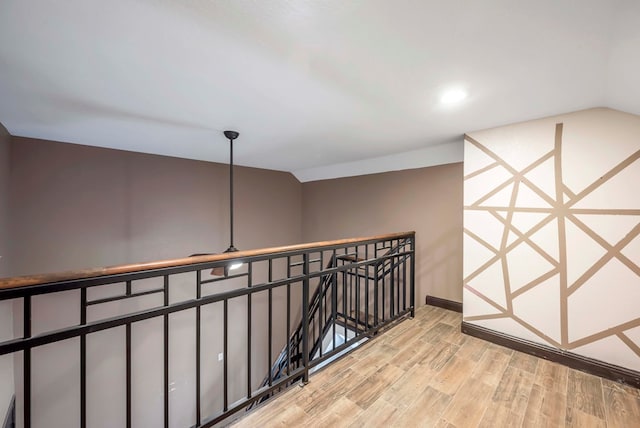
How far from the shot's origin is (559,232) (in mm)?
2082

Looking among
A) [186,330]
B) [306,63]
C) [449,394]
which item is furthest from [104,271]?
[186,330]

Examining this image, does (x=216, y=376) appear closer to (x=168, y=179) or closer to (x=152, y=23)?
(x=168, y=179)

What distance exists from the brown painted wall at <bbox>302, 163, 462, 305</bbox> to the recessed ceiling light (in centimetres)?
146

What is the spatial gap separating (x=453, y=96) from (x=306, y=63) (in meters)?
1.11

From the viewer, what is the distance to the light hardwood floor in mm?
1521

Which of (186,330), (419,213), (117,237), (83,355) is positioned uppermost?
(419,213)

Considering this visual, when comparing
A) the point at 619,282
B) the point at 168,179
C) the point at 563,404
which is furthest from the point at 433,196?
the point at 168,179

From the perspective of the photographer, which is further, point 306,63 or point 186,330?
point 186,330

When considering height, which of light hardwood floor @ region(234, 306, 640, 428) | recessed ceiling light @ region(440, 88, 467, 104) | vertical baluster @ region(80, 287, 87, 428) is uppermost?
recessed ceiling light @ region(440, 88, 467, 104)

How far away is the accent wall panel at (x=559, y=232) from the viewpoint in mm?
1841

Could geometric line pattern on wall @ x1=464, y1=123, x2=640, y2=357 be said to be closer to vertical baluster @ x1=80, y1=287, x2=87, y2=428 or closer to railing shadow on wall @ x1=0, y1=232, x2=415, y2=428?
railing shadow on wall @ x1=0, y1=232, x2=415, y2=428

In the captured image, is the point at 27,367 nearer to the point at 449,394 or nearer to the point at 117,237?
the point at 449,394

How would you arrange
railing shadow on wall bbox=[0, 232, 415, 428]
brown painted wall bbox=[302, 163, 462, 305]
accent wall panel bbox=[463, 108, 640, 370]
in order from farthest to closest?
1. brown painted wall bbox=[302, 163, 462, 305]
2. accent wall panel bbox=[463, 108, 640, 370]
3. railing shadow on wall bbox=[0, 232, 415, 428]

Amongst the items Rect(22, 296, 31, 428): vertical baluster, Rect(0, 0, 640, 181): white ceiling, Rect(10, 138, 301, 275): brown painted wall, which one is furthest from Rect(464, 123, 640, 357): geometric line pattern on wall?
Rect(10, 138, 301, 275): brown painted wall
